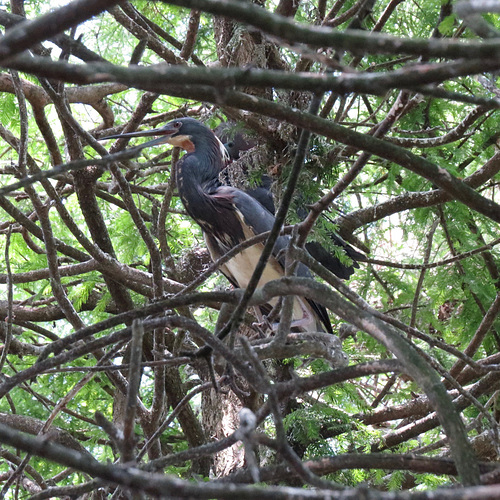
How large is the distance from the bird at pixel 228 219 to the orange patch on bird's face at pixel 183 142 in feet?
0.10

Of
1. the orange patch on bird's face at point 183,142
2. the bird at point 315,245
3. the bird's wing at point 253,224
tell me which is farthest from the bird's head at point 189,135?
the bird's wing at point 253,224

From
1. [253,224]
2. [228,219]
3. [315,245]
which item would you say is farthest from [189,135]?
[315,245]

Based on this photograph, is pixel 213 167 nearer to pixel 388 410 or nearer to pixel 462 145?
pixel 462 145

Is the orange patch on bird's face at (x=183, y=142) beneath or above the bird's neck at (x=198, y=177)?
above

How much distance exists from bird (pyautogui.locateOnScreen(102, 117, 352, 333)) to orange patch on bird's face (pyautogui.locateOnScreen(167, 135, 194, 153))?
3cm

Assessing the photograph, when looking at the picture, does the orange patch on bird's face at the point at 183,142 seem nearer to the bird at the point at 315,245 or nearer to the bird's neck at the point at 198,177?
the bird's neck at the point at 198,177

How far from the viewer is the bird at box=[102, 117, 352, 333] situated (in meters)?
3.89

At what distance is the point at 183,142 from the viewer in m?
4.43

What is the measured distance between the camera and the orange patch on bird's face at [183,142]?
4383 mm

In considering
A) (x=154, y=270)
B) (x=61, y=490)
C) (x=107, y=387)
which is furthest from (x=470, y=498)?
(x=107, y=387)

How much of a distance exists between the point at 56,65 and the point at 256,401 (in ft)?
9.12

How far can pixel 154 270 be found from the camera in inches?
99.2

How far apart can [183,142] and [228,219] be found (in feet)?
2.31

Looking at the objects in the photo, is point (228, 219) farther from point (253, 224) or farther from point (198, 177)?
point (198, 177)
